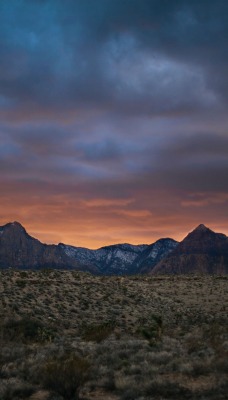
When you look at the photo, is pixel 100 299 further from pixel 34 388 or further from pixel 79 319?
pixel 34 388

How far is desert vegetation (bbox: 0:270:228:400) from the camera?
12.9 meters

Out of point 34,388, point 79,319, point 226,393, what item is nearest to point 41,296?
point 79,319

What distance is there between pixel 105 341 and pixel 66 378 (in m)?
12.1

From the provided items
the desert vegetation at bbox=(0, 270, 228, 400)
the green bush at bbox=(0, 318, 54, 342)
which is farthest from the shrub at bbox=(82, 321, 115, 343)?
the green bush at bbox=(0, 318, 54, 342)

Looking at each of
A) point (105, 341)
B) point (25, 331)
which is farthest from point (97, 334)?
point (25, 331)

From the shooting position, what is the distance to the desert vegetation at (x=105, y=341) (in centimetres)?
1288

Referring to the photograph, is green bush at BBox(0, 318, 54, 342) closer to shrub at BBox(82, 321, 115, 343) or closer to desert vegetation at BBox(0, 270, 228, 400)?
desert vegetation at BBox(0, 270, 228, 400)

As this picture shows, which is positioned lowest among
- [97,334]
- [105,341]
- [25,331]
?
[25,331]

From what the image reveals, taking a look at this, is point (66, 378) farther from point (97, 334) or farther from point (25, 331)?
point (25, 331)

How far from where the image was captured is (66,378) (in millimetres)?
12578

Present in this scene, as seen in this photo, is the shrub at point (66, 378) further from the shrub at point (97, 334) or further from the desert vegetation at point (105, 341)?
the shrub at point (97, 334)

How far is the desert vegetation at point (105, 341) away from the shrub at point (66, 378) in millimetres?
28

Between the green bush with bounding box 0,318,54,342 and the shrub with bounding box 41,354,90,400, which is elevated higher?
the shrub with bounding box 41,354,90,400

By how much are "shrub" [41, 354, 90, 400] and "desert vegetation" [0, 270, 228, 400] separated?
0.09 feet
